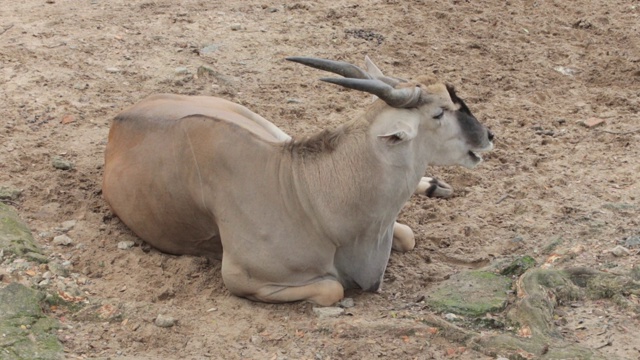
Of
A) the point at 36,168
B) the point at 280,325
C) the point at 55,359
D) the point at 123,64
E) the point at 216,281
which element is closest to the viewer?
the point at 55,359

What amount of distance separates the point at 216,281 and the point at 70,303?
31.9 inches

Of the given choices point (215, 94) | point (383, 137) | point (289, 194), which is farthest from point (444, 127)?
point (215, 94)

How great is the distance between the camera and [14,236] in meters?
5.63

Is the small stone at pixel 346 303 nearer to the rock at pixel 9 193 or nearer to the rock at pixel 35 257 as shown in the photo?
the rock at pixel 35 257

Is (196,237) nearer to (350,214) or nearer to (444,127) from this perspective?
(350,214)

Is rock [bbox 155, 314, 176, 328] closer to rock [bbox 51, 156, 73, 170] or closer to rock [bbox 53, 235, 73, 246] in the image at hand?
rock [bbox 53, 235, 73, 246]

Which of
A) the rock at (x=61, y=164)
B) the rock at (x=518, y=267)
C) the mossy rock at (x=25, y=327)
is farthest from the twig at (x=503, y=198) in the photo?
the mossy rock at (x=25, y=327)

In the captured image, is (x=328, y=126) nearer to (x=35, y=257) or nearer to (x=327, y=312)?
(x=327, y=312)

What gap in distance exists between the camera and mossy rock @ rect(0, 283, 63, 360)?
4.60 meters

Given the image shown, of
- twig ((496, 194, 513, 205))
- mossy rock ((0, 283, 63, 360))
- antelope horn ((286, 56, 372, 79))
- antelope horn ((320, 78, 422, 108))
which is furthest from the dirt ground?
antelope horn ((286, 56, 372, 79))

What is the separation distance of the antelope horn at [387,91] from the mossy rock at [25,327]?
70.5 inches

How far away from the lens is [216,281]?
219 inches

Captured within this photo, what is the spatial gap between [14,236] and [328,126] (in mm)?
2472

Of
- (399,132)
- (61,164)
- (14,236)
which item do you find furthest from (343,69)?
(61,164)
